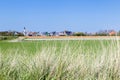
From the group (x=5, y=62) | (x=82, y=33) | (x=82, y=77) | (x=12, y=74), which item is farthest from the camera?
(x=82, y=33)

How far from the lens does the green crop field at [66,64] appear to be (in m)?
5.22

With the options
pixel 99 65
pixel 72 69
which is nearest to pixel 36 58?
pixel 72 69

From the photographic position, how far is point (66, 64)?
17.7ft

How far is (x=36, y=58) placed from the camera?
5672 mm

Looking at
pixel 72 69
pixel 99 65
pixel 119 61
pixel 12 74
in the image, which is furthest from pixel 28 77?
pixel 119 61

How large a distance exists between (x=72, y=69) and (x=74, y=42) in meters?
1.29

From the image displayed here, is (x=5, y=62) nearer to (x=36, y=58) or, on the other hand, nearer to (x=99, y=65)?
(x=36, y=58)

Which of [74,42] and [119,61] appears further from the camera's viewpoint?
[74,42]

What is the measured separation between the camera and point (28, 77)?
5258 mm

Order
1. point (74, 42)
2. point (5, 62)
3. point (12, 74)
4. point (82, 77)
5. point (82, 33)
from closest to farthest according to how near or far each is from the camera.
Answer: point (82, 77) < point (12, 74) < point (5, 62) < point (74, 42) < point (82, 33)

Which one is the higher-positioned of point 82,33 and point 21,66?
point 82,33

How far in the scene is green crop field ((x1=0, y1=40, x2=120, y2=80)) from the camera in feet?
17.1

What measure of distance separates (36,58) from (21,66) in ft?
1.06

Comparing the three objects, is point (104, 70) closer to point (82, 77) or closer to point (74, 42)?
point (82, 77)
